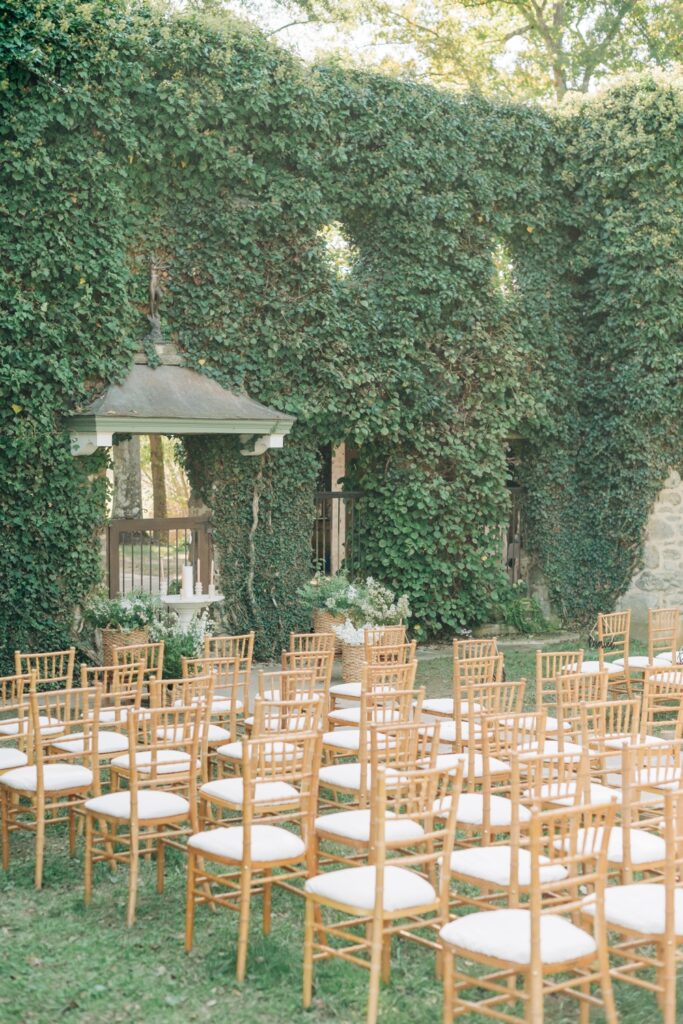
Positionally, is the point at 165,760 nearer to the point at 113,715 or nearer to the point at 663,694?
the point at 113,715

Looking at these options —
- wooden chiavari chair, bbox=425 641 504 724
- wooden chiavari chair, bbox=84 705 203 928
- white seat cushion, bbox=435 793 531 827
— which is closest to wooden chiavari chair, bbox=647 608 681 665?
wooden chiavari chair, bbox=425 641 504 724

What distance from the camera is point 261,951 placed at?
17.2 ft

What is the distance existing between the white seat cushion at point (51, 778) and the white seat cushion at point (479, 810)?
6.64 feet

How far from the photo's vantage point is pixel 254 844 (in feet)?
17.3

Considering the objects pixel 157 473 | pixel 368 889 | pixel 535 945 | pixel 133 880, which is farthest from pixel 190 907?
pixel 157 473

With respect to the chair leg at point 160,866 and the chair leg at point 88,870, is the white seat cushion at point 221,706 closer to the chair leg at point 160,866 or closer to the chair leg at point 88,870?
the chair leg at point 160,866

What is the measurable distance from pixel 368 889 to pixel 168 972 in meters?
1.05

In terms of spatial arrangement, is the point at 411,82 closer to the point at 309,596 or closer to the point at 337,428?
the point at 337,428

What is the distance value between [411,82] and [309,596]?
20.6 feet

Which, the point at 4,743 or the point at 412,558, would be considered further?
the point at 412,558

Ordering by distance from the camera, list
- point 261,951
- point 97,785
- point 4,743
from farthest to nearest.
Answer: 1. point 4,743
2. point 97,785
3. point 261,951

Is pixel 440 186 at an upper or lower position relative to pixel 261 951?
upper

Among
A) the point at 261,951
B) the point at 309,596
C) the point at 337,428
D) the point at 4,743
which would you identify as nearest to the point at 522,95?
the point at 337,428

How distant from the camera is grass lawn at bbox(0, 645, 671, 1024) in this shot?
470cm
